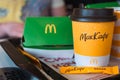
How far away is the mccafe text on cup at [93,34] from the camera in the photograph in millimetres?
591

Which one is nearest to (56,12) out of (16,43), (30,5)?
(30,5)

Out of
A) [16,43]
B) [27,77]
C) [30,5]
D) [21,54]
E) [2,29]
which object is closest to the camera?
[27,77]

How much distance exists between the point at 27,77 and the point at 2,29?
0.80m

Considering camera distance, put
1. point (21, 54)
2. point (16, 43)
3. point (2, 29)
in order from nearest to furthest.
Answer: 1. point (21, 54)
2. point (16, 43)
3. point (2, 29)

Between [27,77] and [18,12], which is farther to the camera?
[18,12]

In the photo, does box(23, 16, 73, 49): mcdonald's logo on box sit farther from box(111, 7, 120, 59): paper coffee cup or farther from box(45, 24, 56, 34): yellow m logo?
box(111, 7, 120, 59): paper coffee cup

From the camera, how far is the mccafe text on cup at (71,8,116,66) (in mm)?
591

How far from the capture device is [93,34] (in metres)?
0.60

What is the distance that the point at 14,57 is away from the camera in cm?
60

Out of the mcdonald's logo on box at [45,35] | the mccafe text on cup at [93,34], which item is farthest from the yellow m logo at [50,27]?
the mccafe text on cup at [93,34]

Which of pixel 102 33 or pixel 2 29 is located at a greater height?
pixel 102 33

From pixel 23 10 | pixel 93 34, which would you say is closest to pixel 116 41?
pixel 93 34

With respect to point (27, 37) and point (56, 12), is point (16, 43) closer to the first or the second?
point (27, 37)

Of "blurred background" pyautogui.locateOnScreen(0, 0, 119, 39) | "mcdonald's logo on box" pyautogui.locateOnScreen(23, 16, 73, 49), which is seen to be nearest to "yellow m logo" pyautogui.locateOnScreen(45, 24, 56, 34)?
"mcdonald's logo on box" pyautogui.locateOnScreen(23, 16, 73, 49)
